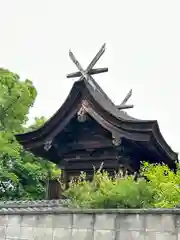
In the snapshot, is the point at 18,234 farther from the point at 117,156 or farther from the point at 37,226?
the point at 117,156

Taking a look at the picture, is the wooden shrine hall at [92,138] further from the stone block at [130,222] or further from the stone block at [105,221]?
the stone block at [130,222]

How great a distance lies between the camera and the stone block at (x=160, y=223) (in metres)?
6.18

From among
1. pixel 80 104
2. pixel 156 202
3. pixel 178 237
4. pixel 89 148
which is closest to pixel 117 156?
pixel 89 148

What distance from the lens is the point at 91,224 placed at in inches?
272

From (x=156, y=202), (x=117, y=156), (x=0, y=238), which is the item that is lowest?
(x=0, y=238)

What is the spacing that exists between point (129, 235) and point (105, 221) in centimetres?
50

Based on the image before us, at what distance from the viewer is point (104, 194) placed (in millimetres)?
7367

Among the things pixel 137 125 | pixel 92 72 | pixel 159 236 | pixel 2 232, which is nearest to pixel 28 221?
pixel 2 232

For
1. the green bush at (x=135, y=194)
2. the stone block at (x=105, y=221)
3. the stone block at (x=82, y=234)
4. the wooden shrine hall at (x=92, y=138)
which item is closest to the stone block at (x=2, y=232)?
the green bush at (x=135, y=194)

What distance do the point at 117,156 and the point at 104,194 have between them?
16.3 feet

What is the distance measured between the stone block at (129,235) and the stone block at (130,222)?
5cm

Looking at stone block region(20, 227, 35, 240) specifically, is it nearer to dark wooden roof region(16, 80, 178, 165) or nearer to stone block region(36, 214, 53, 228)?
stone block region(36, 214, 53, 228)

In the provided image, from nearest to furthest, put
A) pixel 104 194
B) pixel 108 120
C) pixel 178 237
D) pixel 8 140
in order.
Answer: pixel 178 237
pixel 104 194
pixel 108 120
pixel 8 140

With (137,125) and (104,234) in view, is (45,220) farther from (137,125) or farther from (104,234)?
(137,125)
